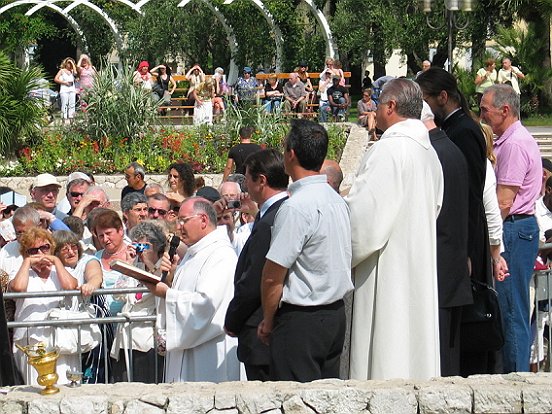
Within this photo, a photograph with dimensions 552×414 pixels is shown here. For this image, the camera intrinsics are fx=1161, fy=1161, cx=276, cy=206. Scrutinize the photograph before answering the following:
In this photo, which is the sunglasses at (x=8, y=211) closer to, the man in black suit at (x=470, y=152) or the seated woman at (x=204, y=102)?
the man in black suit at (x=470, y=152)

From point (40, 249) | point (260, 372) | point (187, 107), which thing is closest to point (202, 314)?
point (260, 372)

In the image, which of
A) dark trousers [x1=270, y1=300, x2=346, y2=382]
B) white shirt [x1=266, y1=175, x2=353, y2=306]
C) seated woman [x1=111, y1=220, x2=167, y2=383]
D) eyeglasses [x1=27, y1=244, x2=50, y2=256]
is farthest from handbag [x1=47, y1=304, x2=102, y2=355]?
white shirt [x1=266, y1=175, x2=353, y2=306]

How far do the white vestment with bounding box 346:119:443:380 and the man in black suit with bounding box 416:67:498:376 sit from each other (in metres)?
0.62

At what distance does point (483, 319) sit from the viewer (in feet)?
Result: 20.6

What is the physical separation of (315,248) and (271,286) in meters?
0.28

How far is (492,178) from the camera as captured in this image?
681 cm

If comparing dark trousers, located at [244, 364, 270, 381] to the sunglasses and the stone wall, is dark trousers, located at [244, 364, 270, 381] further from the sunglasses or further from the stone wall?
the sunglasses

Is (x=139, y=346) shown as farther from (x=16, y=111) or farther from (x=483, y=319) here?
(x=16, y=111)

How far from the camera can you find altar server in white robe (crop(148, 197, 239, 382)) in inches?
255

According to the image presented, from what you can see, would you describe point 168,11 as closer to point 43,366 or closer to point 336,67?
point 336,67

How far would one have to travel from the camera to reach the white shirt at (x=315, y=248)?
562 cm

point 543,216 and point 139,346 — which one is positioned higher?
point 543,216

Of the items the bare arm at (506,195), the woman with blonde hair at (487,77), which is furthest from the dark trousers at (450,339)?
the woman with blonde hair at (487,77)

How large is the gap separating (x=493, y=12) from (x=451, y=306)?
31.4 meters
